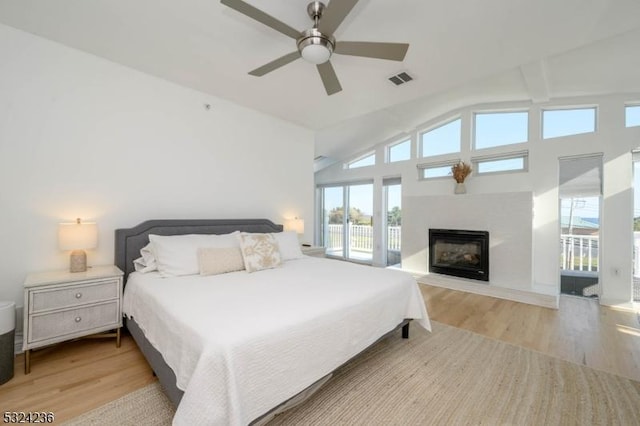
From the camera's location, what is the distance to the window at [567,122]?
3.81m

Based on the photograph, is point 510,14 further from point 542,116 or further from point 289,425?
point 289,425

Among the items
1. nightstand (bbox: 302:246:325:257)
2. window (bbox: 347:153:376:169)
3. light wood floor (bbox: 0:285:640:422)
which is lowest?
light wood floor (bbox: 0:285:640:422)

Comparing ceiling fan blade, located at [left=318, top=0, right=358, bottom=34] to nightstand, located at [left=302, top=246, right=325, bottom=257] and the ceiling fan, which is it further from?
nightstand, located at [left=302, top=246, right=325, bottom=257]

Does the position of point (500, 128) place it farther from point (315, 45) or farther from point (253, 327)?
point (253, 327)

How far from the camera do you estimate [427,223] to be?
5004mm

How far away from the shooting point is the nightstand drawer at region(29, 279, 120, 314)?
1.96 metres

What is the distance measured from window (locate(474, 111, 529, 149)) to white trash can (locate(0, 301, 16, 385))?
6.36m

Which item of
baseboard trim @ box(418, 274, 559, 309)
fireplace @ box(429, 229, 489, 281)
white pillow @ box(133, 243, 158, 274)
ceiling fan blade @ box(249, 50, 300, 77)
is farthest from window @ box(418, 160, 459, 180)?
white pillow @ box(133, 243, 158, 274)

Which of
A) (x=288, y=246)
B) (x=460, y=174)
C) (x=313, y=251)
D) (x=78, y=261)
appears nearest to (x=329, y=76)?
(x=288, y=246)

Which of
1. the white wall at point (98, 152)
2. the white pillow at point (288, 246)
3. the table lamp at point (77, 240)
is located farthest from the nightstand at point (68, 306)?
the white pillow at point (288, 246)

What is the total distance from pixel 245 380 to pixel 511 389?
194 cm

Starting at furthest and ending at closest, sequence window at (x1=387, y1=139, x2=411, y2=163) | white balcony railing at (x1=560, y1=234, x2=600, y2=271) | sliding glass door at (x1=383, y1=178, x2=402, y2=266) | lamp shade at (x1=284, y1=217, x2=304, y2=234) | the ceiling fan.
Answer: sliding glass door at (x1=383, y1=178, x2=402, y2=266) → window at (x1=387, y1=139, x2=411, y2=163) → lamp shade at (x1=284, y1=217, x2=304, y2=234) → white balcony railing at (x1=560, y1=234, x2=600, y2=271) → the ceiling fan

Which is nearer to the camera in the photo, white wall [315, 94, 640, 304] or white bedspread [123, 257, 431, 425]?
white bedspread [123, 257, 431, 425]

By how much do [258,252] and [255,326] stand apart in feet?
4.62
